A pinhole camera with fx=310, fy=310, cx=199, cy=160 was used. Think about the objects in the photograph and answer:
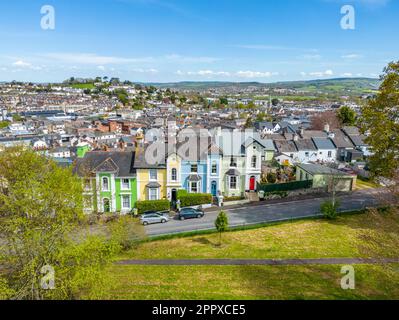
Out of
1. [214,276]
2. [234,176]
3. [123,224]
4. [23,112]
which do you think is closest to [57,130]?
[23,112]

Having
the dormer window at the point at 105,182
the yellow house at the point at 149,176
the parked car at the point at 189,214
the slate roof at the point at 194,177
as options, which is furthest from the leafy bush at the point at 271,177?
the dormer window at the point at 105,182

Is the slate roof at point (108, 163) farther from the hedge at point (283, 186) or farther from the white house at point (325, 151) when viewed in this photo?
the white house at point (325, 151)

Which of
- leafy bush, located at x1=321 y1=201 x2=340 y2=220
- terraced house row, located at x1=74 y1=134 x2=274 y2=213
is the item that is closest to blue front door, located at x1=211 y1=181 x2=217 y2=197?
terraced house row, located at x1=74 y1=134 x2=274 y2=213

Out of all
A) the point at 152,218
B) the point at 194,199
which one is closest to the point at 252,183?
the point at 194,199

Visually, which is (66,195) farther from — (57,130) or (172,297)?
(57,130)

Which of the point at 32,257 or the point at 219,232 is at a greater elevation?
the point at 32,257
